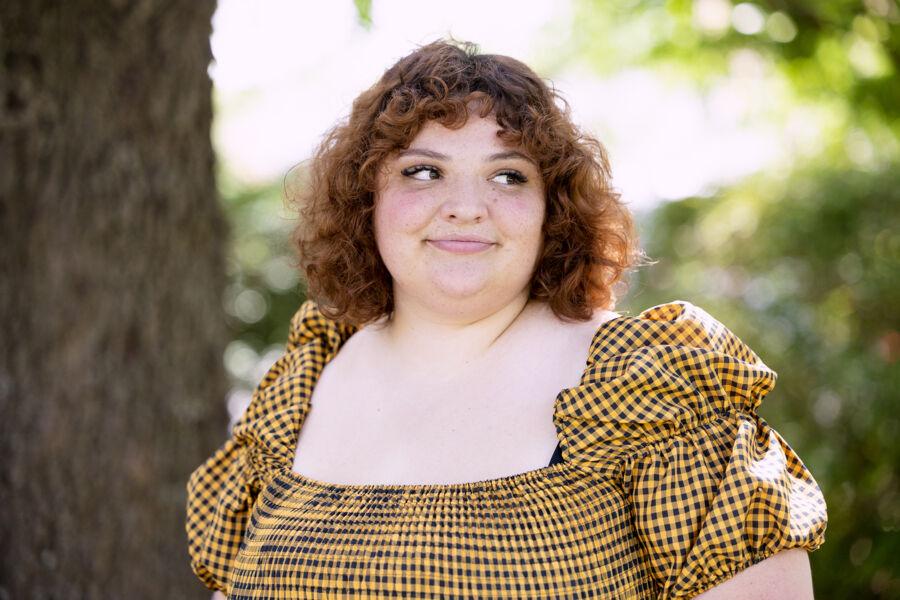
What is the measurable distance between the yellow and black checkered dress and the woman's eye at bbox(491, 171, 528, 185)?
35cm

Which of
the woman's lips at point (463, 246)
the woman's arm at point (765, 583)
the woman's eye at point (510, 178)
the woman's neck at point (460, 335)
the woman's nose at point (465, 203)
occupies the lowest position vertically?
the woman's arm at point (765, 583)

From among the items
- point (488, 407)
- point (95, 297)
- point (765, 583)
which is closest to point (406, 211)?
point (488, 407)

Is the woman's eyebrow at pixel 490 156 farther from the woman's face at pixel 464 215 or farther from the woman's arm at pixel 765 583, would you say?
the woman's arm at pixel 765 583

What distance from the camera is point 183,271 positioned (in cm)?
314

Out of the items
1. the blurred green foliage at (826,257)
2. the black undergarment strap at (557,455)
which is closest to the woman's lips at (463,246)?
the black undergarment strap at (557,455)

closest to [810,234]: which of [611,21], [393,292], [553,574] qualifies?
[611,21]

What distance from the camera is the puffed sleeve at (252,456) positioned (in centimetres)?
216

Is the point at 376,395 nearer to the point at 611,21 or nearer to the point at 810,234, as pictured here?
the point at 810,234

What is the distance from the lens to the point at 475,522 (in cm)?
174

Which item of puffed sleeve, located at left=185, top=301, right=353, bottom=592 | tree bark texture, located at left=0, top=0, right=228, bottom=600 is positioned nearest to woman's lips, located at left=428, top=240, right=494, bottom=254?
puffed sleeve, located at left=185, top=301, right=353, bottom=592

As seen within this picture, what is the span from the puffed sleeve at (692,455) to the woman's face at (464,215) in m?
0.28

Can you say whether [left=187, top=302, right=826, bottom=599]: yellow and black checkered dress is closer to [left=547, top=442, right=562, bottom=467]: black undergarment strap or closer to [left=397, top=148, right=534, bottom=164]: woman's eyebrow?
[left=547, top=442, right=562, bottom=467]: black undergarment strap

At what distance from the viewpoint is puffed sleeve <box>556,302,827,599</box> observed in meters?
1.67

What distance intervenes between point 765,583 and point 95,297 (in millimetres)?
2180
